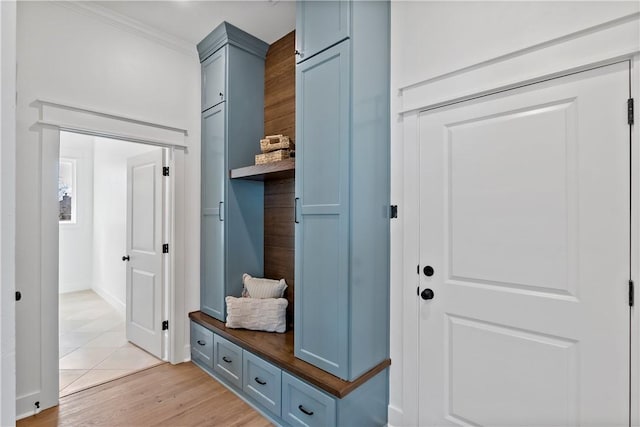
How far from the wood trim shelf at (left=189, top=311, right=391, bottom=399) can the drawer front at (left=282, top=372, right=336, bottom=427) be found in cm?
5

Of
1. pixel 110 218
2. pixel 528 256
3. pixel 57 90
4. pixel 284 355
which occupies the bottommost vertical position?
pixel 284 355

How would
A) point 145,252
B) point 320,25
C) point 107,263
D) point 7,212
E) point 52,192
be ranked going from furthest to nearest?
point 107,263
point 145,252
point 52,192
point 320,25
point 7,212

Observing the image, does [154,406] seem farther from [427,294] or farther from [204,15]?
[204,15]

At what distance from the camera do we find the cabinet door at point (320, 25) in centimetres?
181

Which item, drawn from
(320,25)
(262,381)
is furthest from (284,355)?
(320,25)

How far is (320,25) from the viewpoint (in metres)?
1.94

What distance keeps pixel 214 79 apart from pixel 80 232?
14.3ft

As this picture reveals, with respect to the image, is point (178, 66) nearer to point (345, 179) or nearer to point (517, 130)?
point (345, 179)

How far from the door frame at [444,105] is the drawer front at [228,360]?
43.3 inches

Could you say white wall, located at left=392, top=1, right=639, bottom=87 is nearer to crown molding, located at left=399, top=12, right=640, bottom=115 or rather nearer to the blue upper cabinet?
crown molding, located at left=399, top=12, right=640, bottom=115

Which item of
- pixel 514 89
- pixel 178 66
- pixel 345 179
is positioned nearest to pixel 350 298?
pixel 345 179

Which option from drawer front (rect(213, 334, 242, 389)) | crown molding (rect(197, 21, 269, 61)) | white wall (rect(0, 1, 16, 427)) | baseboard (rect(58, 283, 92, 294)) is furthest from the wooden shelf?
baseboard (rect(58, 283, 92, 294))

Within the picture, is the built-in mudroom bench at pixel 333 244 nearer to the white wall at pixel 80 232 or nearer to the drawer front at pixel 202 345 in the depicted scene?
the drawer front at pixel 202 345

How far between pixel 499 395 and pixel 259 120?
2.67 metres
